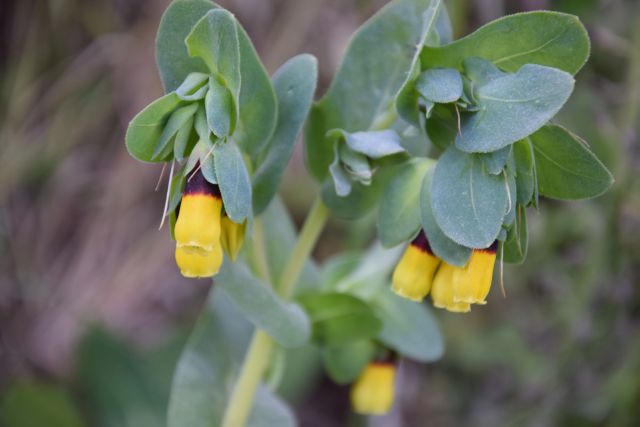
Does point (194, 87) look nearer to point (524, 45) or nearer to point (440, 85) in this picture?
point (440, 85)

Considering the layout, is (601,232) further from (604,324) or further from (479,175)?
(479,175)

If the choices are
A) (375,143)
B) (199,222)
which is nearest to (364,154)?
(375,143)

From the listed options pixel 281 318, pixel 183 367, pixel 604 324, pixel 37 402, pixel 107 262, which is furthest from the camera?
pixel 107 262

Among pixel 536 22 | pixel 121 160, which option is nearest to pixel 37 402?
pixel 121 160

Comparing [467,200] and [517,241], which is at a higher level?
[467,200]

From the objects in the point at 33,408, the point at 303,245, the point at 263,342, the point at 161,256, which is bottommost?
the point at 161,256

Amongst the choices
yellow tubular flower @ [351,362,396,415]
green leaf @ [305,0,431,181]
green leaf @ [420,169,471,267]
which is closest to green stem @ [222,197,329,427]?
green leaf @ [305,0,431,181]

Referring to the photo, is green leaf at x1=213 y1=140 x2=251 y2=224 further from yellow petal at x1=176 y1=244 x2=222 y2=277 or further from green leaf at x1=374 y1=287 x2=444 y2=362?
green leaf at x1=374 y1=287 x2=444 y2=362
